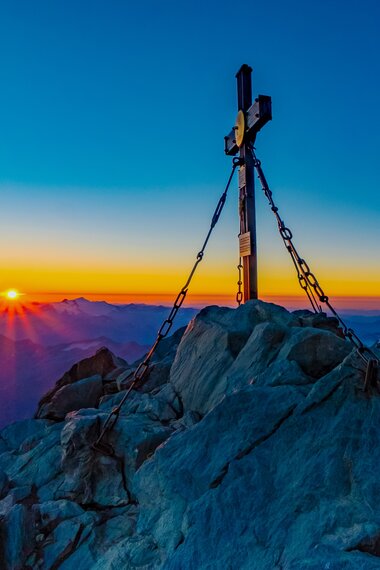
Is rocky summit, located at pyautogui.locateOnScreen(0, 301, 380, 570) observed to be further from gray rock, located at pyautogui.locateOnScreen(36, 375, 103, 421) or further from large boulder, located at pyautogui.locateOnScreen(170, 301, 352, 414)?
gray rock, located at pyautogui.locateOnScreen(36, 375, 103, 421)

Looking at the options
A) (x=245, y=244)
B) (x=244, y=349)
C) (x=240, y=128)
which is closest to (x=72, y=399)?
(x=244, y=349)

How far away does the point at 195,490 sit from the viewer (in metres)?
6.38

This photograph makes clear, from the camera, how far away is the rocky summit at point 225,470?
520cm

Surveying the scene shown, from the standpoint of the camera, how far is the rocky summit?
5199mm

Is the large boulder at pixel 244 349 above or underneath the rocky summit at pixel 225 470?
above

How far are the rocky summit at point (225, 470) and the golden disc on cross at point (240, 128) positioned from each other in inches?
190

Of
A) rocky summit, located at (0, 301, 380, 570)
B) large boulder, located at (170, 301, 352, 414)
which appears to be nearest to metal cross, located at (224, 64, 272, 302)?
large boulder, located at (170, 301, 352, 414)

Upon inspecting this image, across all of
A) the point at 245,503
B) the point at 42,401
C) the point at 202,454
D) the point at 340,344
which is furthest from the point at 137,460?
the point at 42,401

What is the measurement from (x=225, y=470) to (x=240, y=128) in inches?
358

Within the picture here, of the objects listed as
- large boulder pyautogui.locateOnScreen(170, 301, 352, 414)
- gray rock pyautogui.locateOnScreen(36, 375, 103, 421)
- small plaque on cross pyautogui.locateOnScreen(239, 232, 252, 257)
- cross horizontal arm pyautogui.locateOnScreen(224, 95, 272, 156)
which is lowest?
gray rock pyautogui.locateOnScreen(36, 375, 103, 421)

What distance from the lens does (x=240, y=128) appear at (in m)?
11.3

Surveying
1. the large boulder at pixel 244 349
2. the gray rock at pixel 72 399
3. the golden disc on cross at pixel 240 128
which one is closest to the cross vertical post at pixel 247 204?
the golden disc on cross at pixel 240 128

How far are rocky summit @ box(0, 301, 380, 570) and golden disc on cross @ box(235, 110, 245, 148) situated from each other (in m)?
4.84

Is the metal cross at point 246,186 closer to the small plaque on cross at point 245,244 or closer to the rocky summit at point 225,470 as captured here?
the small plaque on cross at point 245,244
